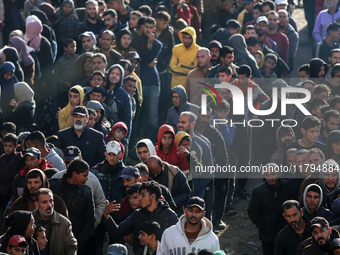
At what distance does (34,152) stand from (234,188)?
4434 millimetres

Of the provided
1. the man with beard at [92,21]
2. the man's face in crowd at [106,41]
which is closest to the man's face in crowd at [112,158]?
the man's face in crowd at [106,41]

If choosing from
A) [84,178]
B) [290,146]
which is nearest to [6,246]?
[84,178]

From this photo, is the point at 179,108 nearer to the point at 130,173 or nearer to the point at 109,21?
the point at 130,173

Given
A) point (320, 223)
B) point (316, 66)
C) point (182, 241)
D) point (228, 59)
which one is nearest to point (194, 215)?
point (182, 241)

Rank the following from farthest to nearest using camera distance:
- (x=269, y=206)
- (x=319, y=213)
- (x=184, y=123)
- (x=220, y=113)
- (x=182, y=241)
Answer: (x=220, y=113), (x=184, y=123), (x=269, y=206), (x=319, y=213), (x=182, y=241)

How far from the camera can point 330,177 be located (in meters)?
11.2

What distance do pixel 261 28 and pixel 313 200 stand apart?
314 inches

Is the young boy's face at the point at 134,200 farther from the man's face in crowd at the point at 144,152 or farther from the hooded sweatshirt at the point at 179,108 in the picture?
the hooded sweatshirt at the point at 179,108

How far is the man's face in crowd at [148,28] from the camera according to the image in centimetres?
1664

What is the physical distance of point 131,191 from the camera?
10.4 m

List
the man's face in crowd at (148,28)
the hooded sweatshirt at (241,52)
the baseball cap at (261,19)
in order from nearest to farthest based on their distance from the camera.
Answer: the hooded sweatshirt at (241,52) → the man's face in crowd at (148,28) → the baseball cap at (261,19)

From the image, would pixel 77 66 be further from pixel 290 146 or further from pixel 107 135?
pixel 290 146

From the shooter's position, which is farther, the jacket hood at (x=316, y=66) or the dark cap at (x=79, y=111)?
the jacket hood at (x=316, y=66)

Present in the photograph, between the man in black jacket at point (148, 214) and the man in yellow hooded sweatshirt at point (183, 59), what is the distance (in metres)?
6.42
